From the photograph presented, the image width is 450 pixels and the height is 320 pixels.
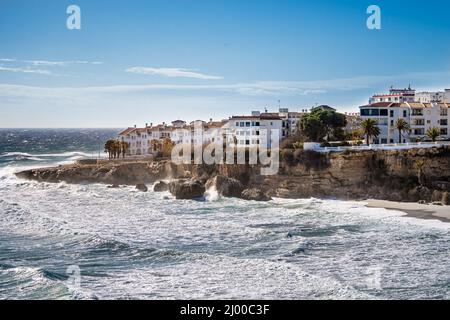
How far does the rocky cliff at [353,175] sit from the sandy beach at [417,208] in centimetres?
145

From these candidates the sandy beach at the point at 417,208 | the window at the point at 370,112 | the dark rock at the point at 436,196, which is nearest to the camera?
the sandy beach at the point at 417,208

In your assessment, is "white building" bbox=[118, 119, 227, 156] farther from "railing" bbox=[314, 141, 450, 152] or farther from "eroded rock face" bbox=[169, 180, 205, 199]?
"railing" bbox=[314, 141, 450, 152]

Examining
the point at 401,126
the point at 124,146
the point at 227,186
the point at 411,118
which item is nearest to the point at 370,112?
the point at 411,118

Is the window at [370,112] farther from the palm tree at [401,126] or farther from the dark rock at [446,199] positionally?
A: the dark rock at [446,199]

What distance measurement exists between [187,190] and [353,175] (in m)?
15.8

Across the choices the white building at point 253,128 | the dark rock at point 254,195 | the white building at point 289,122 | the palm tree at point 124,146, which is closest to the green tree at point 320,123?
the white building at point 253,128

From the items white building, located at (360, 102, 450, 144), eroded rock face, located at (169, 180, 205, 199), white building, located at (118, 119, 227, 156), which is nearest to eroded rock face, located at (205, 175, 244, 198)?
eroded rock face, located at (169, 180, 205, 199)

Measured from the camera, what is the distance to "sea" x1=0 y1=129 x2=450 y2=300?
2592cm

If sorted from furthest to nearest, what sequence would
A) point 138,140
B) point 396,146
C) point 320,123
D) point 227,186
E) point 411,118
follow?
point 138,140
point 411,118
point 320,123
point 227,186
point 396,146

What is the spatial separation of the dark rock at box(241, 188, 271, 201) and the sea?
2.66 metres

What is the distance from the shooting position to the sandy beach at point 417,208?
141ft

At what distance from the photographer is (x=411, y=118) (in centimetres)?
6606

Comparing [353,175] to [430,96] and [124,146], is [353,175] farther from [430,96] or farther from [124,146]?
[124,146]

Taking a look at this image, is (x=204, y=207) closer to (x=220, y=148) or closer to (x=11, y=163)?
(x=220, y=148)
